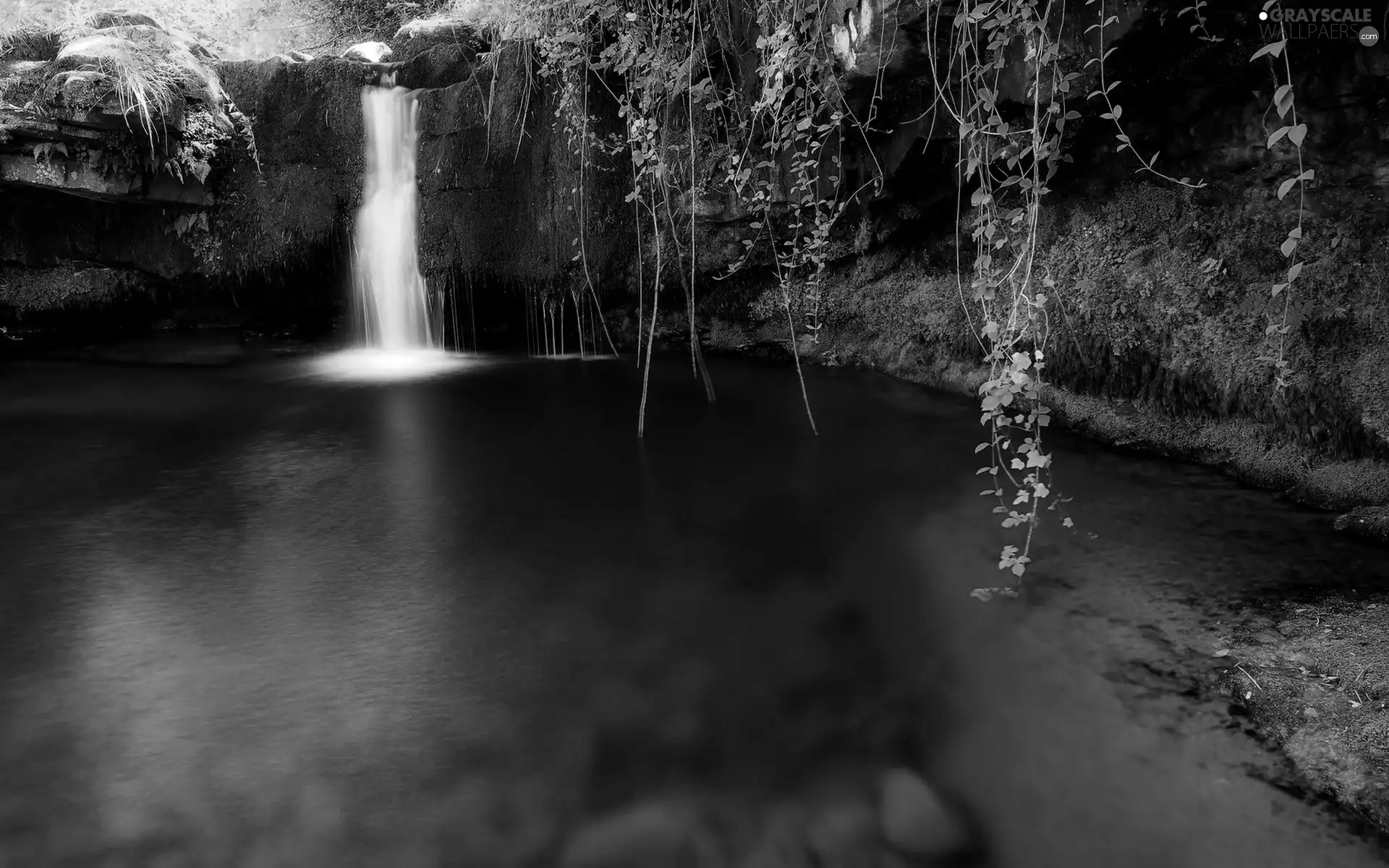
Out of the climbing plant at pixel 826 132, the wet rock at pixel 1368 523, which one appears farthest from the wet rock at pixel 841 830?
the wet rock at pixel 1368 523

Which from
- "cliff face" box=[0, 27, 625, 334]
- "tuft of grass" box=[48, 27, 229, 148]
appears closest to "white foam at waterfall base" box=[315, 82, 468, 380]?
"cliff face" box=[0, 27, 625, 334]

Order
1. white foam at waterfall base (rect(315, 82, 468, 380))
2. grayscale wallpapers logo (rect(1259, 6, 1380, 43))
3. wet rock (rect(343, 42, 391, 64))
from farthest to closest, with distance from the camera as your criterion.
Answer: wet rock (rect(343, 42, 391, 64)) → white foam at waterfall base (rect(315, 82, 468, 380)) → grayscale wallpapers logo (rect(1259, 6, 1380, 43))

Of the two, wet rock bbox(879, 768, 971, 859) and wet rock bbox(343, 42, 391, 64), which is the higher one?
wet rock bbox(343, 42, 391, 64)

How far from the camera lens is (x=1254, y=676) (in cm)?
300

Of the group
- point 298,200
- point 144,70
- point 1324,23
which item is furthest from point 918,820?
point 144,70

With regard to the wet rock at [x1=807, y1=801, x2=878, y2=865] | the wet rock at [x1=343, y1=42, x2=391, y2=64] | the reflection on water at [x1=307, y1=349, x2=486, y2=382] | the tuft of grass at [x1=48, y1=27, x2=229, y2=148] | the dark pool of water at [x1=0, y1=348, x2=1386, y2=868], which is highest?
the wet rock at [x1=343, y1=42, x2=391, y2=64]

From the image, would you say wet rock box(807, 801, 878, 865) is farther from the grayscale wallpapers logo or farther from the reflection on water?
the reflection on water

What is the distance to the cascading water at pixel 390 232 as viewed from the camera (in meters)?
9.01

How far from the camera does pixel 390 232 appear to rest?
9.09 meters

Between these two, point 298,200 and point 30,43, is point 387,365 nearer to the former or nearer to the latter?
point 298,200

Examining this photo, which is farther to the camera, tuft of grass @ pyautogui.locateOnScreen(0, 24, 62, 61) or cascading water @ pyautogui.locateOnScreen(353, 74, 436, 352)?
cascading water @ pyautogui.locateOnScreen(353, 74, 436, 352)

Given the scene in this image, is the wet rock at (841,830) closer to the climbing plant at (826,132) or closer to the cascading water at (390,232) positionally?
the climbing plant at (826,132)

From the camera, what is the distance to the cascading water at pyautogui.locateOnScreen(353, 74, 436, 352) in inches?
355

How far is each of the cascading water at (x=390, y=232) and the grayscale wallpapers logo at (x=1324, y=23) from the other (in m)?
7.41
